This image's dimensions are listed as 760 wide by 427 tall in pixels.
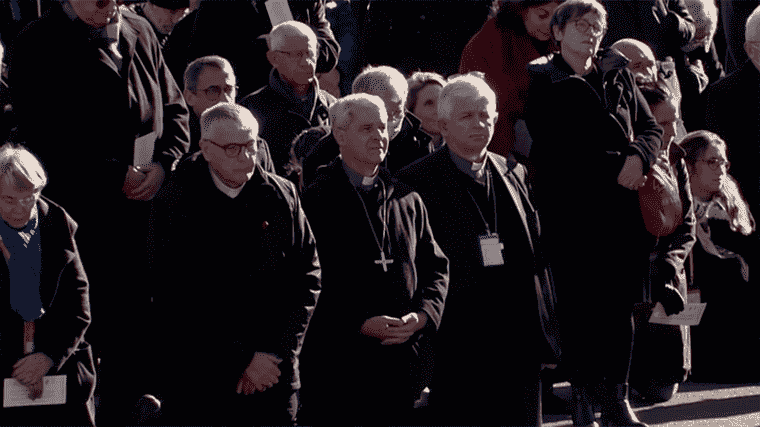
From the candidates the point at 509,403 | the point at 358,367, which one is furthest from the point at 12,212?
the point at 509,403

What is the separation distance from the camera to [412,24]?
18.8 ft

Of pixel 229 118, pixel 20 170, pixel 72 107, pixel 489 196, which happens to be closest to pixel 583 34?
pixel 489 196

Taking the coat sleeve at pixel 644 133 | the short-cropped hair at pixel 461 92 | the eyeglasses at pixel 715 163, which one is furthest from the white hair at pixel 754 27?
the short-cropped hair at pixel 461 92

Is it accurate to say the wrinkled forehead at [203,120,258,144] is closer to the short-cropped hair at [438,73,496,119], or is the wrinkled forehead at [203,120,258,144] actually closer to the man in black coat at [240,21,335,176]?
the short-cropped hair at [438,73,496,119]

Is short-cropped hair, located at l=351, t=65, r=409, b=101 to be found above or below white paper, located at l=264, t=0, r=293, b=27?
below

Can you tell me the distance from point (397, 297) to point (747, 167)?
291 cm

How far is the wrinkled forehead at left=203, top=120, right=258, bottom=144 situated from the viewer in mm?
3617

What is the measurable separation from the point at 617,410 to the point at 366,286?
146cm

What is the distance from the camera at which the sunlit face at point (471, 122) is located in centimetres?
397

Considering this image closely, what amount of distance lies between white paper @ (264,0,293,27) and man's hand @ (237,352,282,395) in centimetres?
212

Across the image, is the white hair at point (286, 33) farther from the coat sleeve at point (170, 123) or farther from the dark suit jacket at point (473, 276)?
the dark suit jacket at point (473, 276)

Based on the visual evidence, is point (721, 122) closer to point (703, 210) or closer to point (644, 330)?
point (703, 210)

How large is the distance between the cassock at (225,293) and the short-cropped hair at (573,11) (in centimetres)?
163

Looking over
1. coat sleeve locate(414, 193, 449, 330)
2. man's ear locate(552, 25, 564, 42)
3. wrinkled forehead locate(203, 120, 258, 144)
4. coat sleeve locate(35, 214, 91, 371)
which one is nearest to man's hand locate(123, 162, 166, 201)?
coat sleeve locate(35, 214, 91, 371)
